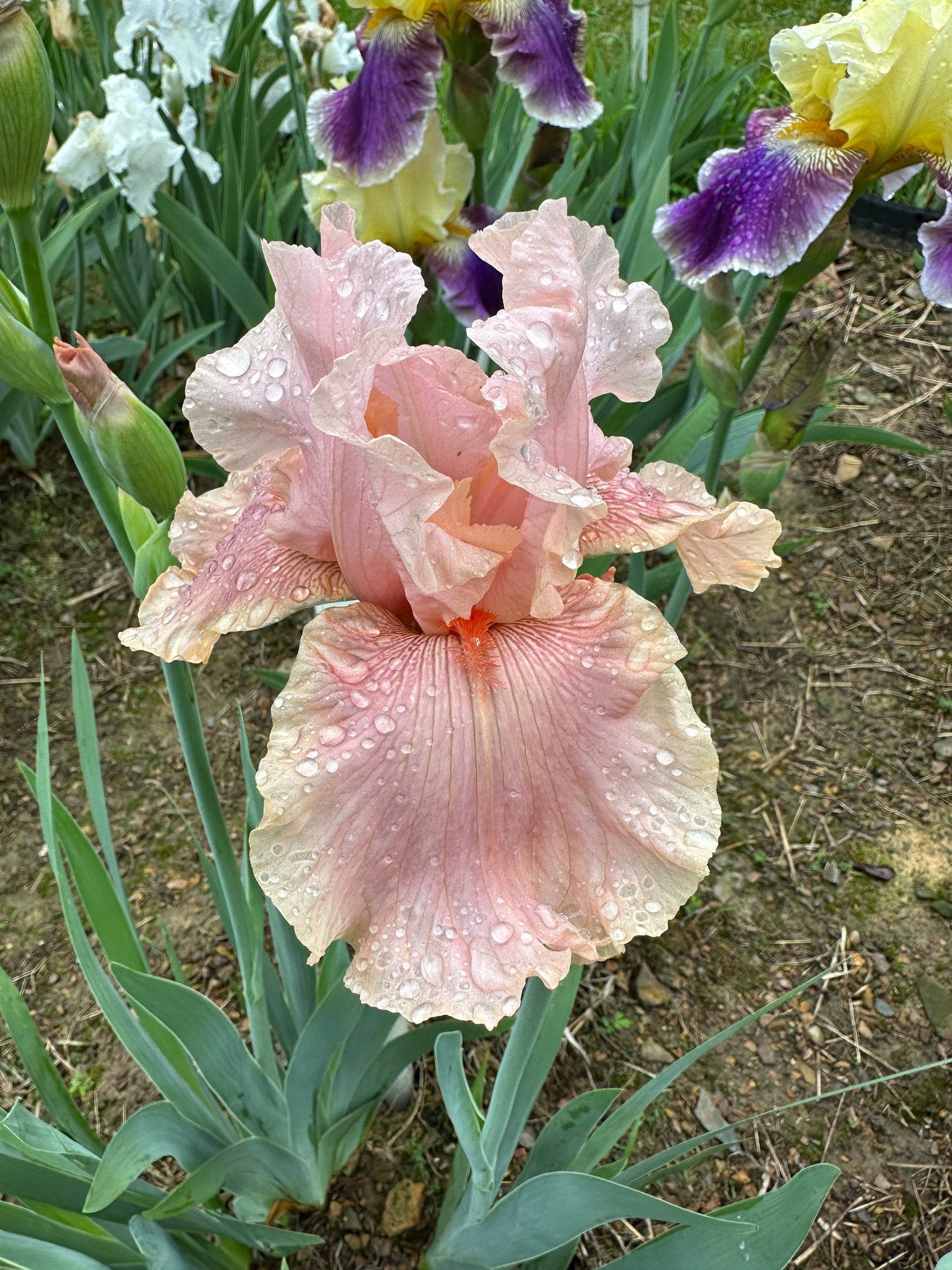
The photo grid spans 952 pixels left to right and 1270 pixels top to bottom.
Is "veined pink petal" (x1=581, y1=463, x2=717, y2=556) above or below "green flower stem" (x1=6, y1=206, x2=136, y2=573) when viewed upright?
below

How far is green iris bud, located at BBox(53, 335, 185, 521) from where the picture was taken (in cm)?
88

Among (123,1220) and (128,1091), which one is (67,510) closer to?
(128,1091)

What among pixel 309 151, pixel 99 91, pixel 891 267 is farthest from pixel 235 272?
pixel 891 267

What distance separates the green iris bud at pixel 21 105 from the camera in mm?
809

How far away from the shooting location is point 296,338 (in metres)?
0.78

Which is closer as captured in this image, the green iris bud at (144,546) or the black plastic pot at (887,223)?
the green iris bud at (144,546)

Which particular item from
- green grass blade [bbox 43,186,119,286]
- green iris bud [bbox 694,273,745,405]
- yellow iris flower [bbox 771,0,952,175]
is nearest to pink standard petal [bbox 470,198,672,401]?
green iris bud [bbox 694,273,745,405]

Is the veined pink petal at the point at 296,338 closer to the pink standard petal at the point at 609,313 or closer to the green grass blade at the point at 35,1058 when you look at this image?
the pink standard petal at the point at 609,313

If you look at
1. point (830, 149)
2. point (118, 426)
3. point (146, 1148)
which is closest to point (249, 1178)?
point (146, 1148)

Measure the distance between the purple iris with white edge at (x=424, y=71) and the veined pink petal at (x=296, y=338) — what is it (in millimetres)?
1103

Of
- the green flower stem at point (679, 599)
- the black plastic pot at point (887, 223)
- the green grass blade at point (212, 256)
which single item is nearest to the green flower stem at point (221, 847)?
the green flower stem at point (679, 599)

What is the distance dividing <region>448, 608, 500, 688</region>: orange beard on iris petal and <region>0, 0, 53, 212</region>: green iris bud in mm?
549

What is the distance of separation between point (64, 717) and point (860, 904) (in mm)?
1879

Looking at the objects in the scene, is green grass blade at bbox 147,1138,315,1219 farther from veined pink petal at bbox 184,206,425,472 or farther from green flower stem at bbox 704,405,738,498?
green flower stem at bbox 704,405,738,498
